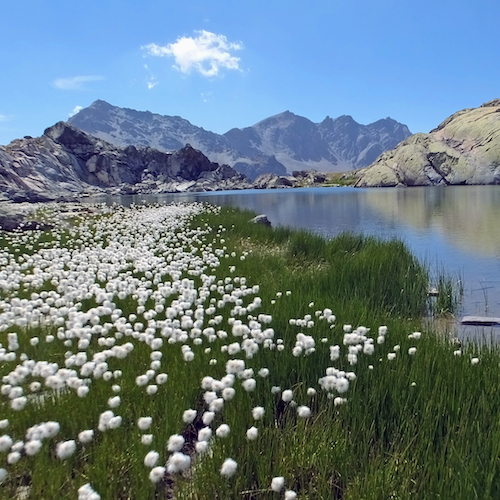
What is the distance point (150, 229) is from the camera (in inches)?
683

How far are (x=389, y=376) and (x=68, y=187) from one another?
Result: 13394cm

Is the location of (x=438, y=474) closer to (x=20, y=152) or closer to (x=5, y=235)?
(x=5, y=235)

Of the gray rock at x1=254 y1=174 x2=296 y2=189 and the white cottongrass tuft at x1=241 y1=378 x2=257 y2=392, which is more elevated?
the gray rock at x1=254 y1=174 x2=296 y2=189

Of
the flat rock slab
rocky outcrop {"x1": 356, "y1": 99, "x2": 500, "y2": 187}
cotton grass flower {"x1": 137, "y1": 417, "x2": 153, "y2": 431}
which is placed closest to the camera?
cotton grass flower {"x1": 137, "y1": 417, "x2": 153, "y2": 431}

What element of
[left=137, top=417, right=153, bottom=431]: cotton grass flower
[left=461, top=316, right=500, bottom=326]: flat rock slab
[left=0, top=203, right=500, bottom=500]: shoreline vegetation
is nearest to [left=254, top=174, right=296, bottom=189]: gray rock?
[left=461, top=316, right=500, bottom=326]: flat rock slab

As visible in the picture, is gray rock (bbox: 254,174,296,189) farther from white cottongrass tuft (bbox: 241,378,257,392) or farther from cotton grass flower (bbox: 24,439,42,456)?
cotton grass flower (bbox: 24,439,42,456)

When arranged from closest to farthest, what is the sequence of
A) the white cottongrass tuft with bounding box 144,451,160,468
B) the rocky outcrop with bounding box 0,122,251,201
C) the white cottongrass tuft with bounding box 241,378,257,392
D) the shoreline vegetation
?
the white cottongrass tuft with bounding box 144,451,160,468 → the shoreline vegetation → the white cottongrass tuft with bounding box 241,378,257,392 → the rocky outcrop with bounding box 0,122,251,201

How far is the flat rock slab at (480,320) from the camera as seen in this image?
852cm

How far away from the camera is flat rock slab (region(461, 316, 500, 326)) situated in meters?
8.52

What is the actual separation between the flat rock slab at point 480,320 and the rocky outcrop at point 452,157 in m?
95.7

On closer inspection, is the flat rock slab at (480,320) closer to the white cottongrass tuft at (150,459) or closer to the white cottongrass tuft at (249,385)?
the white cottongrass tuft at (249,385)

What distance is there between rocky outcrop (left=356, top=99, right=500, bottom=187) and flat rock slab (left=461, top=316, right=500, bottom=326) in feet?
314

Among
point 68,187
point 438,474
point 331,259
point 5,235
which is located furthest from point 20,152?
point 438,474

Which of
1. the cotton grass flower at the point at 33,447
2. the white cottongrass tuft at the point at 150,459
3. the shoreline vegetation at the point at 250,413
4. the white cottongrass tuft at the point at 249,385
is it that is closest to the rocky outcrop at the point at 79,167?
the shoreline vegetation at the point at 250,413
